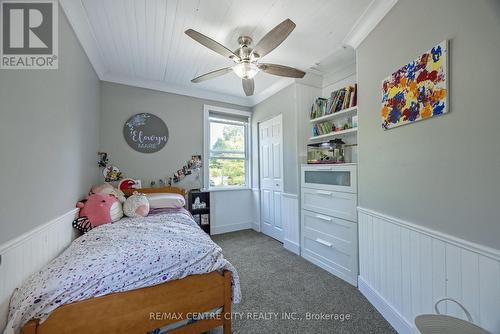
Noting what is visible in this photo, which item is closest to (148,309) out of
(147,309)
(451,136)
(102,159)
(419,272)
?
(147,309)

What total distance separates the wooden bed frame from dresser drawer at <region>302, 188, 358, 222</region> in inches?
56.9

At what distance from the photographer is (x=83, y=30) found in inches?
73.1

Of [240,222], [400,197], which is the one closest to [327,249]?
[400,197]

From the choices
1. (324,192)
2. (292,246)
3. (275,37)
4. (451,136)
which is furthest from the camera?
(292,246)

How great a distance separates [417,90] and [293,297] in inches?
77.5

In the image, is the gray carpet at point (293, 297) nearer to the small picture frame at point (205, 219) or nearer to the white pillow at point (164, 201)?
the small picture frame at point (205, 219)

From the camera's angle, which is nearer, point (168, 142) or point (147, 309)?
point (147, 309)

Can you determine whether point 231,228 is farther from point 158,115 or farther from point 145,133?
point 158,115

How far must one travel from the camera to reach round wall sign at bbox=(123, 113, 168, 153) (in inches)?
116

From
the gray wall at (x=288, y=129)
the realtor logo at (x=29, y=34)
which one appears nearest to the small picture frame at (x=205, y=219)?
the gray wall at (x=288, y=129)

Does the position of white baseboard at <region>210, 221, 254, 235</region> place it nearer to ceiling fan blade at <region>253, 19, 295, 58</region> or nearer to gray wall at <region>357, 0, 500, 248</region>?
gray wall at <region>357, 0, 500, 248</region>

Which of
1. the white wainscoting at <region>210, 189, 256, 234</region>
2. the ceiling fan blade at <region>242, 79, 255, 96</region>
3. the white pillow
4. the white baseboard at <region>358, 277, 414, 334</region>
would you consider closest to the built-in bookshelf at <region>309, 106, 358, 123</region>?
the ceiling fan blade at <region>242, 79, 255, 96</region>

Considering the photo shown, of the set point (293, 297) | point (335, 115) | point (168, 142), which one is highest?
point (335, 115)

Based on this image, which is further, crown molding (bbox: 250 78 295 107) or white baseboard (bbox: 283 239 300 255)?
crown molding (bbox: 250 78 295 107)
